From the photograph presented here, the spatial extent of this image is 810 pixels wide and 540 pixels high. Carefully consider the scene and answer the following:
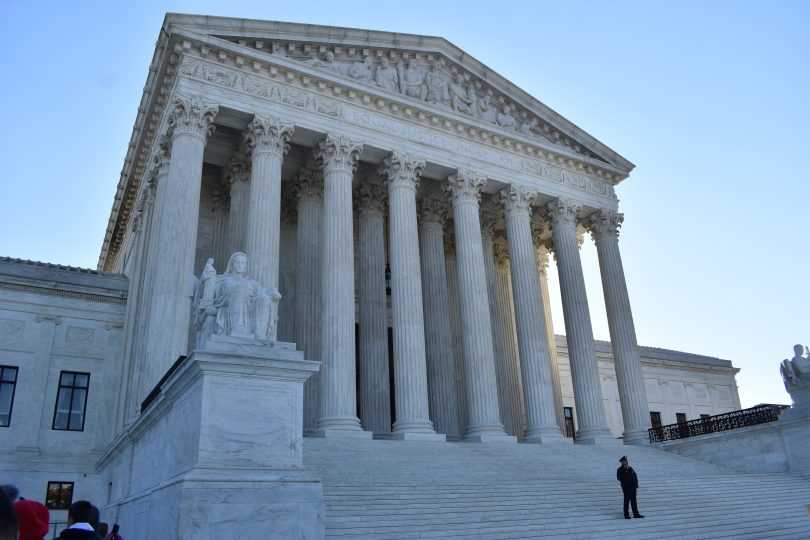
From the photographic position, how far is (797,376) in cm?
2391

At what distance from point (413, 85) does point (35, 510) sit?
26837 millimetres

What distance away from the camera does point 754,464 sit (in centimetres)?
2392

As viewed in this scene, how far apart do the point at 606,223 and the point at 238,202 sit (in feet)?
60.6

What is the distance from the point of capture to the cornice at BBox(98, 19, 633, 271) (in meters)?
23.9

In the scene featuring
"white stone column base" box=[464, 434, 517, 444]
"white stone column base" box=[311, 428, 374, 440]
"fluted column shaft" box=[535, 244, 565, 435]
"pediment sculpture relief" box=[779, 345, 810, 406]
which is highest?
"fluted column shaft" box=[535, 244, 565, 435]

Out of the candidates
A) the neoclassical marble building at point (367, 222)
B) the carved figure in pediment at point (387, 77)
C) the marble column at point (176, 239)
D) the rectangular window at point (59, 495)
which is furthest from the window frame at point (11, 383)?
the carved figure in pediment at point (387, 77)

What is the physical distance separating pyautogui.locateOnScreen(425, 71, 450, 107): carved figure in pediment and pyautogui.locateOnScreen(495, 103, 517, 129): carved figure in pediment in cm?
309

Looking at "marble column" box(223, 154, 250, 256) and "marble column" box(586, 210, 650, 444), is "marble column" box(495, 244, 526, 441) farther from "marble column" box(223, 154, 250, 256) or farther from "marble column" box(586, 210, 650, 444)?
"marble column" box(223, 154, 250, 256)

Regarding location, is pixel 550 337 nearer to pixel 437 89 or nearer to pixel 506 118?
pixel 506 118

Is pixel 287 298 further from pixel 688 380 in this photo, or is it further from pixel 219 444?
pixel 688 380

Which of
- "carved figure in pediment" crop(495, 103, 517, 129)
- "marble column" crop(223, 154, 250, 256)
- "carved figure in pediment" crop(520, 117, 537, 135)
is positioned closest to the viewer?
"marble column" crop(223, 154, 250, 256)

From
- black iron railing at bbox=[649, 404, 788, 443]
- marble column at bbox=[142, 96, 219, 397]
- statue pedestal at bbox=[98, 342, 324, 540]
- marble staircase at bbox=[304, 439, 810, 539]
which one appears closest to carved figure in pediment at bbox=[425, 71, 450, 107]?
marble column at bbox=[142, 96, 219, 397]

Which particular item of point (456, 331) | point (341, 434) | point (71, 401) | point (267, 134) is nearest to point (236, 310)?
point (341, 434)

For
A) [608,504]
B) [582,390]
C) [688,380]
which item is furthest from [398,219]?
[688,380]
